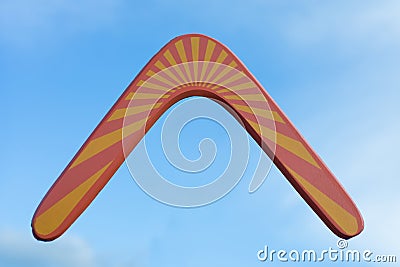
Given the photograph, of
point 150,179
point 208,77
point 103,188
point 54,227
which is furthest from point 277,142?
point 54,227

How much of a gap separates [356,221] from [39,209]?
1.72 metres

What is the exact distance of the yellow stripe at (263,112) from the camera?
3404 millimetres

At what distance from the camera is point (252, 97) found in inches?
136

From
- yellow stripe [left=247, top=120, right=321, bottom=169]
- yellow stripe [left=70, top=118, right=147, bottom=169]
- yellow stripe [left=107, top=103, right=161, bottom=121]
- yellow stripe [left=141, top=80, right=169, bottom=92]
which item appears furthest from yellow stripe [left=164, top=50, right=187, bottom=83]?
yellow stripe [left=247, top=120, right=321, bottom=169]

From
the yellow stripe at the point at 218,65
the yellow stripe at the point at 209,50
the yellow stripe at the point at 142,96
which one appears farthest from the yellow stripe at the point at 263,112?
the yellow stripe at the point at 142,96

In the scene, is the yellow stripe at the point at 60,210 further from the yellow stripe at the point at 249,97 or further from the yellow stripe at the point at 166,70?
the yellow stripe at the point at 249,97

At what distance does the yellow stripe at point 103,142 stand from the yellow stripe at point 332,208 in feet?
2.88

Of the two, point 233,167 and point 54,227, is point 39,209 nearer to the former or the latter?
point 54,227

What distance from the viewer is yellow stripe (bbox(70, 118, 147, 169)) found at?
330 centimetres

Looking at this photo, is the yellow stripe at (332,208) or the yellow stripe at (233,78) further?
the yellow stripe at (233,78)

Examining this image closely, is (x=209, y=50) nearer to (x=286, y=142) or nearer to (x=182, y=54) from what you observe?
(x=182, y=54)

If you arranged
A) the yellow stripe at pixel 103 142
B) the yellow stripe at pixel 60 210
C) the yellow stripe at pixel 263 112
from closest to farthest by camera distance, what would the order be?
1. the yellow stripe at pixel 60 210
2. the yellow stripe at pixel 103 142
3. the yellow stripe at pixel 263 112

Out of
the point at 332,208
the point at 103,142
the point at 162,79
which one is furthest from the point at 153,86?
the point at 332,208

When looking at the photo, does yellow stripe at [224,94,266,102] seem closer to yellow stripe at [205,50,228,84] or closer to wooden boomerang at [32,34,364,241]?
wooden boomerang at [32,34,364,241]
